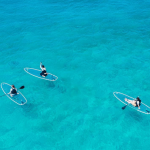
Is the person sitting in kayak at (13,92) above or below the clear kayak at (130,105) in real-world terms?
above

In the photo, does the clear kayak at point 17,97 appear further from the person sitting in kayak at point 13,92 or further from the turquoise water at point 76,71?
the turquoise water at point 76,71

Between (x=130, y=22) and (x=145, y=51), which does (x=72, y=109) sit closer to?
(x=145, y=51)

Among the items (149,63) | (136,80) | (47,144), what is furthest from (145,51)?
(47,144)

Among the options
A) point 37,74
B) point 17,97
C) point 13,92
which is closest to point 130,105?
point 37,74

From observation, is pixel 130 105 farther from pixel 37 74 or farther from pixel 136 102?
pixel 37 74

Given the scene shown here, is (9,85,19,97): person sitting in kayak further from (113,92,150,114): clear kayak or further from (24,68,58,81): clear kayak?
(113,92,150,114): clear kayak

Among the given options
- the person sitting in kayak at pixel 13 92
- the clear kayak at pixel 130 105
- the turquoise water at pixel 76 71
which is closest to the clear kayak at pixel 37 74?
the turquoise water at pixel 76 71

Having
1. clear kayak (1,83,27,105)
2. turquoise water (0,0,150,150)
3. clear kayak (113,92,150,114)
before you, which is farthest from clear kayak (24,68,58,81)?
clear kayak (113,92,150,114)

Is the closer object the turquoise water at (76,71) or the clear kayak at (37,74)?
the turquoise water at (76,71)
